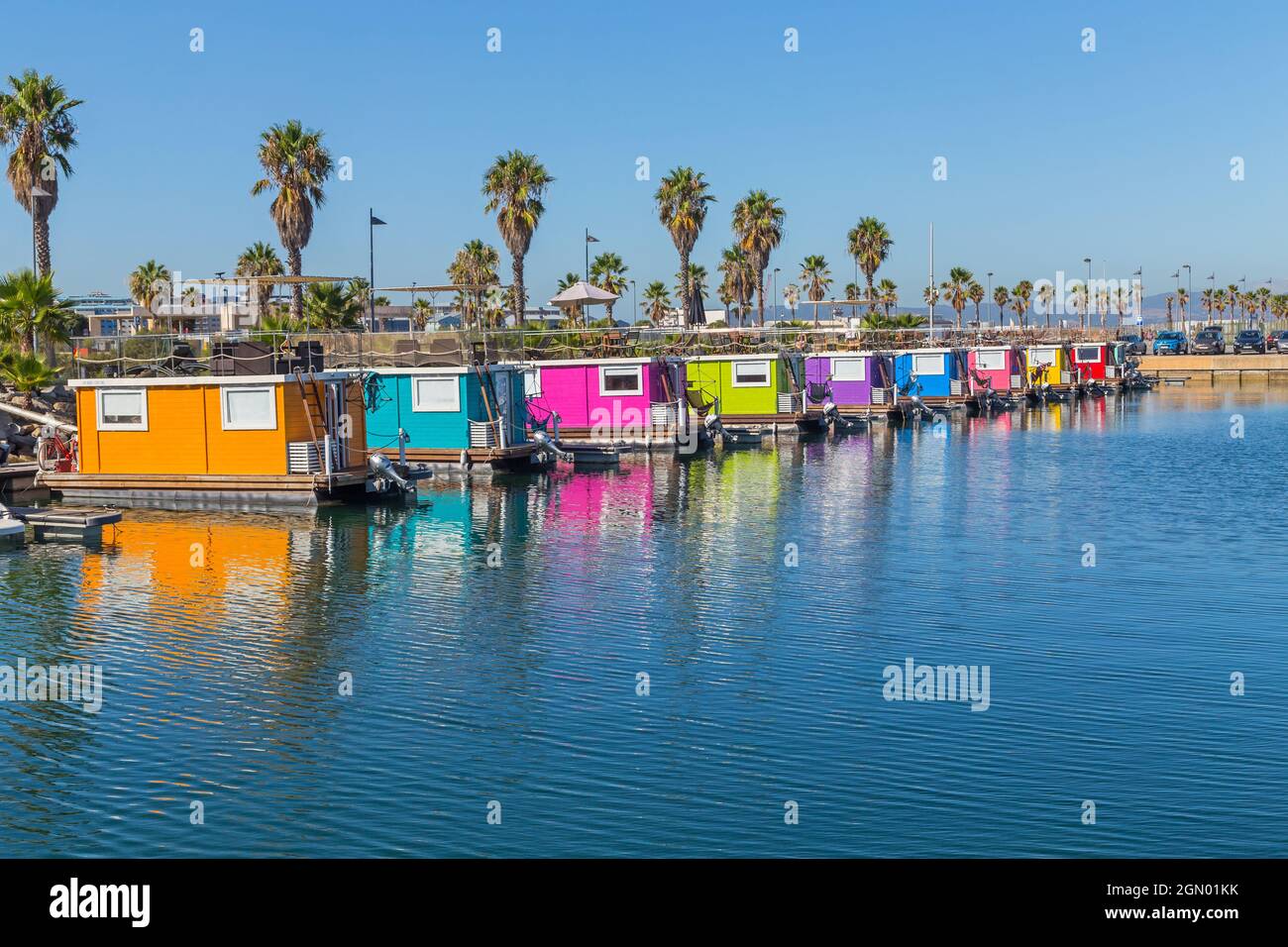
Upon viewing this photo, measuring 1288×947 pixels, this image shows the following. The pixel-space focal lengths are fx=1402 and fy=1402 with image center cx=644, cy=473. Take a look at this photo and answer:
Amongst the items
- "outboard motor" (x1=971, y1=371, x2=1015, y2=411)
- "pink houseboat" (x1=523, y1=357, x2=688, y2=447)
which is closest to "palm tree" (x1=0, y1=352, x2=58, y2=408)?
"pink houseboat" (x1=523, y1=357, x2=688, y2=447)

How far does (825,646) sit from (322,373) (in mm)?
18519

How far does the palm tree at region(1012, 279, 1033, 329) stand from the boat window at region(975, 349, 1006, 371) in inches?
2758

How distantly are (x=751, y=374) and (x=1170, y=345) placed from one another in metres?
75.4

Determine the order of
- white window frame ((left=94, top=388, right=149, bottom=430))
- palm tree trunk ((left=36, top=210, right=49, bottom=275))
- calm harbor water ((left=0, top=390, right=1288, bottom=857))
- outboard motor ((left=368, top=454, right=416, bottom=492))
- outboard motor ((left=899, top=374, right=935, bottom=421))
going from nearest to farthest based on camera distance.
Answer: calm harbor water ((left=0, top=390, right=1288, bottom=857)) < outboard motor ((left=368, top=454, right=416, bottom=492)) < white window frame ((left=94, top=388, right=149, bottom=430)) < palm tree trunk ((left=36, top=210, right=49, bottom=275)) < outboard motor ((left=899, top=374, right=935, bottom=421))

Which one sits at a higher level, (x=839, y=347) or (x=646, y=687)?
(x=839, y=347)

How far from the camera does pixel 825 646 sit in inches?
754

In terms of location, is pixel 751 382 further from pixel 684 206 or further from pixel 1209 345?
pixel 1209 345

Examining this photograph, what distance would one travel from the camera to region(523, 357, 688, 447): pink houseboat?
47.8m

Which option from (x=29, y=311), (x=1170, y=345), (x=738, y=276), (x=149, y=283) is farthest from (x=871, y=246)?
(x=29, y=311)

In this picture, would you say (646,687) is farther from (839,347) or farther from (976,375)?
(976,375)

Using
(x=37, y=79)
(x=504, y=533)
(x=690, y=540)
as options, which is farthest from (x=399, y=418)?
(x=37, y=79)

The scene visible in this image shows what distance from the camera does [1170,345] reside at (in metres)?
118

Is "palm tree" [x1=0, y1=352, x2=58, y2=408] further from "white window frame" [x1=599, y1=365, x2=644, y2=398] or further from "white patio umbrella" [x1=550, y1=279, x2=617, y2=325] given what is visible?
"white patio umbrella" [x1=550, y1=279, x2=617, y2=325]
